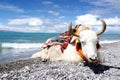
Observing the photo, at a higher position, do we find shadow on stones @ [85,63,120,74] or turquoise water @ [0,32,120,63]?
shadow on stones @ [85,63,120,74]

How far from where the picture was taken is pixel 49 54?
1082cm

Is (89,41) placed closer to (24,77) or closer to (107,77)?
(107,77)

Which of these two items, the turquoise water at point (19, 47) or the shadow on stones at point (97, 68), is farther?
the turquoise water at point (19, 47)

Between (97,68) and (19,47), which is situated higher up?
(97,68)

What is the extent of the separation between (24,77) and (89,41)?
2136mm

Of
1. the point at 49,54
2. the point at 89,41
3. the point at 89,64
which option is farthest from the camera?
the point at 49,54

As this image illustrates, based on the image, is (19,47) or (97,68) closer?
(97,68)

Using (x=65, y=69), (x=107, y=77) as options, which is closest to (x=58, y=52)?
(x=65, y=69)

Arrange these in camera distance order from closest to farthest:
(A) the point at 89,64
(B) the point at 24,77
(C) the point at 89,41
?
1. (B) the point at 24,77
2. (C) the point at 89,41
3. (A) the point at 89,64

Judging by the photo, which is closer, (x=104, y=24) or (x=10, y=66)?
(x=104, y=24)

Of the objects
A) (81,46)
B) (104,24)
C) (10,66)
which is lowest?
(10,66)

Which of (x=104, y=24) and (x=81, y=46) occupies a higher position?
(x=104, y=24)

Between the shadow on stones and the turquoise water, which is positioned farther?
the turquoise water

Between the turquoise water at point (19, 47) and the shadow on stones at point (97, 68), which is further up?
the shadow on stones at point (97, 68)
